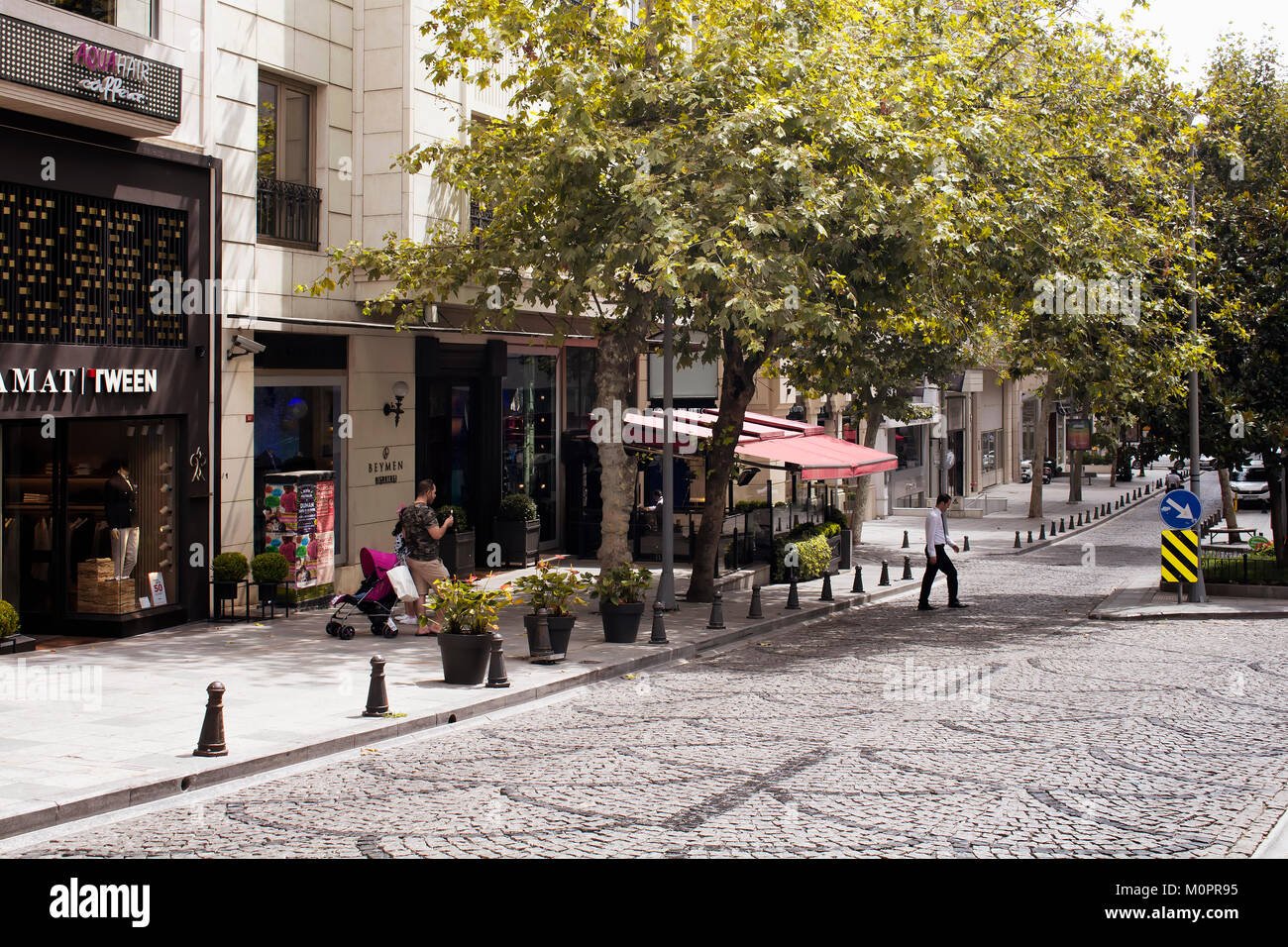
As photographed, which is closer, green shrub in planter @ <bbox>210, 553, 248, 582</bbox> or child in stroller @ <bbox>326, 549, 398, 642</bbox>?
child in stroller @ <bbox>326, 549, 398, 642</bbox>

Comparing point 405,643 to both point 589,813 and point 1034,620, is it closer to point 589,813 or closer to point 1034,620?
point 589,813

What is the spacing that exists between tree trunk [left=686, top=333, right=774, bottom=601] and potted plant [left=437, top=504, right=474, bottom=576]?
414cm

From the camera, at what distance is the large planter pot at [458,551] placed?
2144 cm

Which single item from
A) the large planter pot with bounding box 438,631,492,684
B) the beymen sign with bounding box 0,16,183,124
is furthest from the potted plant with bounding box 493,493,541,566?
the large planter pot with bounding box 438,631,492,684

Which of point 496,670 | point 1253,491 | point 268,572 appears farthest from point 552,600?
point 1253,491

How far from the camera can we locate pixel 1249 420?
2191cm

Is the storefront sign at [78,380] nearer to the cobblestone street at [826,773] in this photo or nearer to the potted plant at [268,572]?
the potted plant at [268,572]

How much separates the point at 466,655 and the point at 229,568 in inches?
215

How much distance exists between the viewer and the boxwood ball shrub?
2361 cm

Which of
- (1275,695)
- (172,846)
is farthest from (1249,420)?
(172,846)

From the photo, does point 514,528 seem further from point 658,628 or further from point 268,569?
point 658,628

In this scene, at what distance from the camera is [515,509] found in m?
23.6

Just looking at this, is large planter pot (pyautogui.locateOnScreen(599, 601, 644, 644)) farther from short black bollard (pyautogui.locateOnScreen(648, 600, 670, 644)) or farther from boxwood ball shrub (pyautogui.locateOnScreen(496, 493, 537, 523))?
boxwood ball shrub (pyautogui.locateOnScreen(496, 493, 537, 523))

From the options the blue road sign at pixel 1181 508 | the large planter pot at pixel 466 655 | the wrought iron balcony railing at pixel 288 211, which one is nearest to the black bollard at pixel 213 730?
the large planter pot at pixel 466 655
